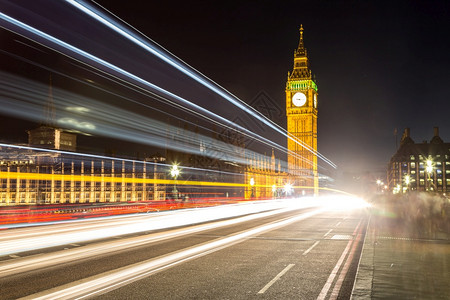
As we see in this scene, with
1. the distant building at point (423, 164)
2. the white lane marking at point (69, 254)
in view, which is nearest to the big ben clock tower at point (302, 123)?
the distant building at point (423, 164)

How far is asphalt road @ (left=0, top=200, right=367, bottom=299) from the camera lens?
705cm

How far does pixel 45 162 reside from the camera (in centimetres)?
2228

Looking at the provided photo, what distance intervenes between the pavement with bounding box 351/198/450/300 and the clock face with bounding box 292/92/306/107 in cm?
10918

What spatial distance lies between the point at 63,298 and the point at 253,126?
2474 inches

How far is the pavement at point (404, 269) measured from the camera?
6777 millimetres

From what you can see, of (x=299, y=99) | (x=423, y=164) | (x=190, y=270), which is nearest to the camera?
(x=190, y=270)

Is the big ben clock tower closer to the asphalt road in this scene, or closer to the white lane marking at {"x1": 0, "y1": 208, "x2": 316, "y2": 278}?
the white lane marking at {"x1": 0, "y1": 208, "x2": 316, "y2": 278}

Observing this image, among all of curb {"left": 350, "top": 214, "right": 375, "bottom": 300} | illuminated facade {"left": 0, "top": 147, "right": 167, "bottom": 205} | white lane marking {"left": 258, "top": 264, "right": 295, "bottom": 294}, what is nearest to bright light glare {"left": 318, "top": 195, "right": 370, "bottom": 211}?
illuminated facade {"left": 0, "top": 147, "right": 167, "bottom": 205}

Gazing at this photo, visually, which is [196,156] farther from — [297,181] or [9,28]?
[9,28]

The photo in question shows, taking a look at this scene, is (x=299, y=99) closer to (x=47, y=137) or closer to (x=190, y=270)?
(x=47, y=137)

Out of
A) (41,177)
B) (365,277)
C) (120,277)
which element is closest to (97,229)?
(41,177)

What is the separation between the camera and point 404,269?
8680 millimetres

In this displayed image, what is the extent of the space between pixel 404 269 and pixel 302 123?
370 ft

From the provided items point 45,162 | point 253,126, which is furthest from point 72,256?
point 253,126
